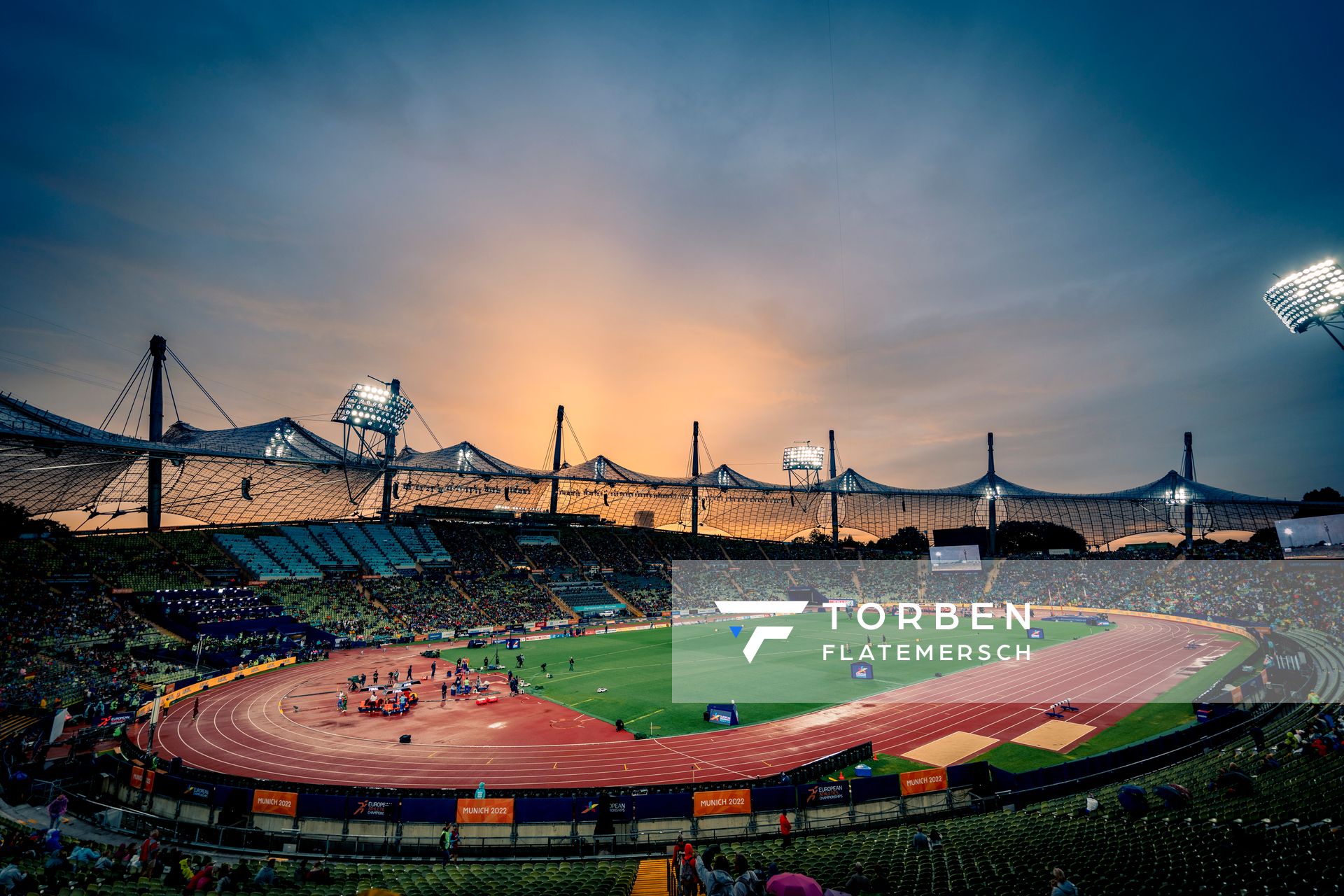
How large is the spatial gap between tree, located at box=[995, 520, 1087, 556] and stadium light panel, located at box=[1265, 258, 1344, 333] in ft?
358

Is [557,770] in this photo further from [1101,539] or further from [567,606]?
[1101,539]

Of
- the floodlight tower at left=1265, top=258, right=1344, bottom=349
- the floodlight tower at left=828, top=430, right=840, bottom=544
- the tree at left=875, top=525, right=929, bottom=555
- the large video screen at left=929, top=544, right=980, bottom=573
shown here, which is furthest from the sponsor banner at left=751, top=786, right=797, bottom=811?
the tree at left=875, top=525, right=929, bottom=555

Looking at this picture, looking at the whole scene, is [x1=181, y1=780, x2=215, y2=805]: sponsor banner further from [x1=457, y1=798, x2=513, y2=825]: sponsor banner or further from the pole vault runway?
[x1=457, y1=798, x2=513, y2=825]: sponsor banner

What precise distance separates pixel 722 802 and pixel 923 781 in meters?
6.57

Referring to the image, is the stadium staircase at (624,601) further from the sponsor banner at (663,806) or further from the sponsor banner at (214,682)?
the sponsor banner at (663,806)

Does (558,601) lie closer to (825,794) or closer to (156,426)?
(156,426)

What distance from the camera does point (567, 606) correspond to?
229 feet

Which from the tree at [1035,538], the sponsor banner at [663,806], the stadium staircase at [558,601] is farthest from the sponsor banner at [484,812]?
the tree at [1035,538]

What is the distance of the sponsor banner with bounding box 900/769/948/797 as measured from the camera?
757 inches

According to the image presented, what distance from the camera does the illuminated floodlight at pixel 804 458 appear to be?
101 meters

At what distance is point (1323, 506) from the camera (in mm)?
80312

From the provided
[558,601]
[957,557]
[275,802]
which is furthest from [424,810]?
[957,557]

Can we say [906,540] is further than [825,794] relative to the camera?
Yes

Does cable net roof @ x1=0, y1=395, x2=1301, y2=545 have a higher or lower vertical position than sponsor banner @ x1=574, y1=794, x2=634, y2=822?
higher
